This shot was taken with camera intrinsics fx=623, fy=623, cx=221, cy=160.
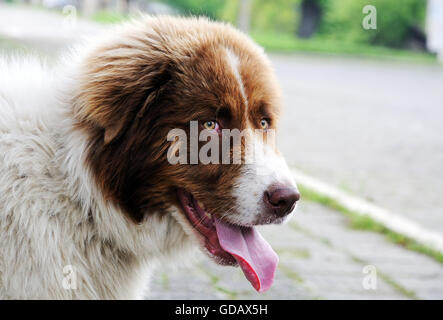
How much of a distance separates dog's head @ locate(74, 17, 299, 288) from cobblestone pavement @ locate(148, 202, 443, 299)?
4.91ft

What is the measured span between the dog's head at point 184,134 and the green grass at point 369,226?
3.09 metres

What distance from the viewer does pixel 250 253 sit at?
11.3ft

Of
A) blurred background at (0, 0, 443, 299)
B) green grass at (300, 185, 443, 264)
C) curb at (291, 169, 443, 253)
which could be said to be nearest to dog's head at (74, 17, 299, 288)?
blurred background at (0, 0, 443, 299)

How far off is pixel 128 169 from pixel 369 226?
3.95 meters

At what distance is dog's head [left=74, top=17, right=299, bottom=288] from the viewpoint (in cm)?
317

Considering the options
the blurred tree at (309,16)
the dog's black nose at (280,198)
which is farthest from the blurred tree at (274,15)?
the dog's black nose at (280,198)

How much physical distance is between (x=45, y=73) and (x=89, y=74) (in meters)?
0.46

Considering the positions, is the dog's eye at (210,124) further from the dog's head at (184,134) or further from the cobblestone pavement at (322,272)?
the cobblestone pavement at (322,272)

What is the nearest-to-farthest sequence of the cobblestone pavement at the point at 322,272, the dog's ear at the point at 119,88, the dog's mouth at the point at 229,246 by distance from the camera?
the dog's ear at the point at 119,88 < the dog's mouth at the point at 229,246 < the cobblestone pavement at the point at 322,272

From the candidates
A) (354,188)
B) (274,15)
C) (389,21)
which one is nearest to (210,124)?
(354,188)

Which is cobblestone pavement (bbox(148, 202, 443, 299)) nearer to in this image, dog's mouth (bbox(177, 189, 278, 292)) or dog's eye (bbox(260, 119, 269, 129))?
dog's mouth (bbox(177, 189, 278, 292))

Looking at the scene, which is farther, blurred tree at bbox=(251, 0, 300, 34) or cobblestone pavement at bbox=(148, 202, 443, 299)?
blurred tree at bbox=(251, 0, 300, 34)

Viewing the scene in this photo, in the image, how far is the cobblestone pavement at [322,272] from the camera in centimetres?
480
